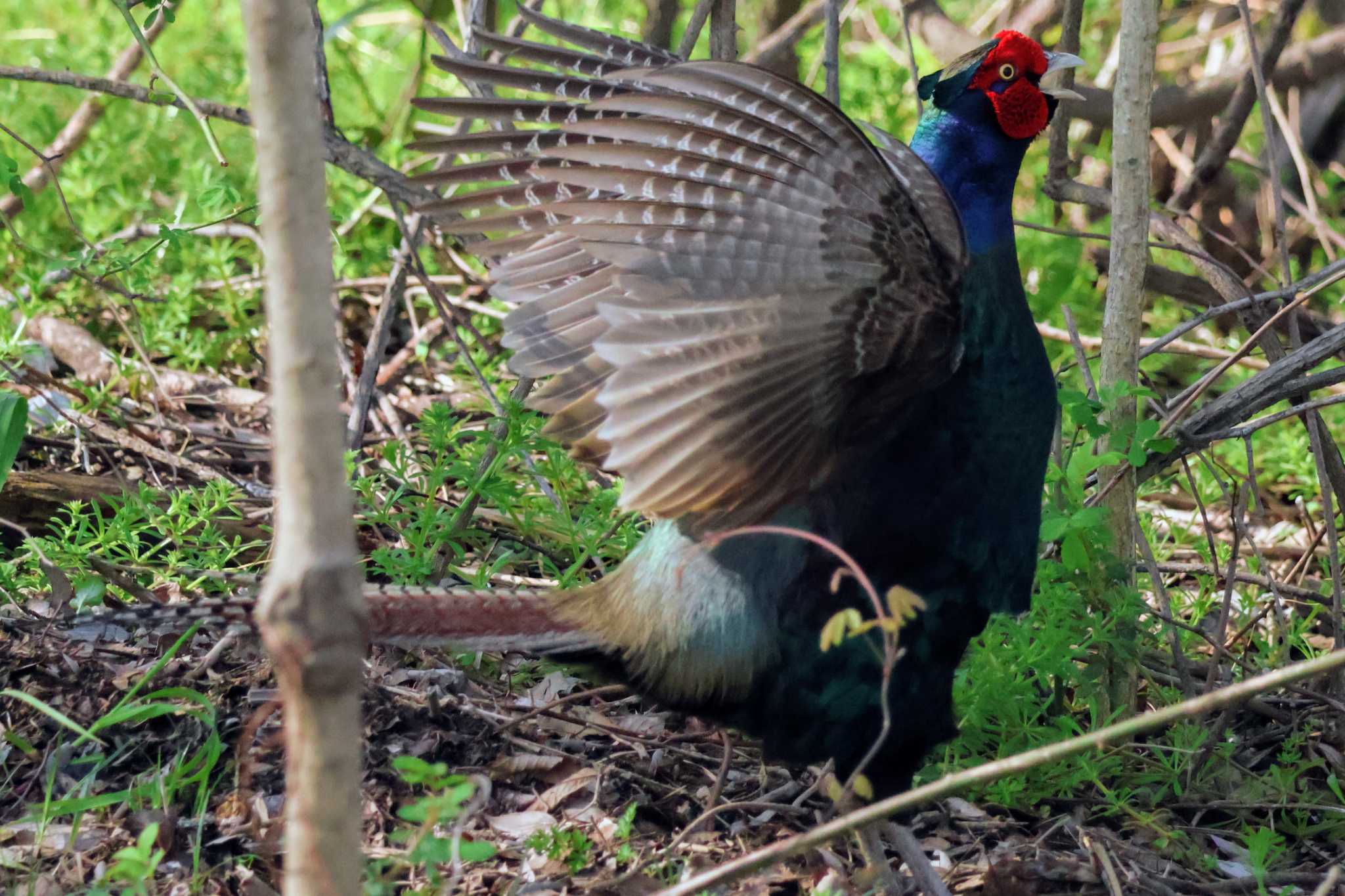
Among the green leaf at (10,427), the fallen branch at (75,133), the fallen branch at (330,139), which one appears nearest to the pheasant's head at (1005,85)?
the fallen branch at (330,139)

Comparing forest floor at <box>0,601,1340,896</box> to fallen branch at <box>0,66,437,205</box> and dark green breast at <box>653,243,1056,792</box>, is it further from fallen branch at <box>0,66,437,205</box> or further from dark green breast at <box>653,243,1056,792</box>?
fallen branch at <box>0,66,437,205</box>

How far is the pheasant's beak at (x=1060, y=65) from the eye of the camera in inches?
118

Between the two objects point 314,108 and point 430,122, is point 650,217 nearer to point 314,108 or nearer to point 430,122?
point 314,108

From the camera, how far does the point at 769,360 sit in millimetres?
2371

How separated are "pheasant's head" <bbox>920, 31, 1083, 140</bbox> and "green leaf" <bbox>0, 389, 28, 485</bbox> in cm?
208

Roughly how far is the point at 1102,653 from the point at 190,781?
6.04 feet

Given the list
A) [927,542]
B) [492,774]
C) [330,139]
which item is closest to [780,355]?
[927,542]

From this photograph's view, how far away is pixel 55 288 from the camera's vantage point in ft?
14.2

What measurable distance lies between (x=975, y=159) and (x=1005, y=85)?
0.52ft

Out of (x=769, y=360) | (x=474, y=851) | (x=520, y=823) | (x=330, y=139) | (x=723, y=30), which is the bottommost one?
(x=520, y=823)

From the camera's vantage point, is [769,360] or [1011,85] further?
[1011,85]

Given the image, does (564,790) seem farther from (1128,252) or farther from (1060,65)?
(1060,65)

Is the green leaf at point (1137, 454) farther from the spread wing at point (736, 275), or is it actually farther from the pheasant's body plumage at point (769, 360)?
the spread wing at point (736, 275)

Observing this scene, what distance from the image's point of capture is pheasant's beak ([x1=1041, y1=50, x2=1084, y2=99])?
2998mm
